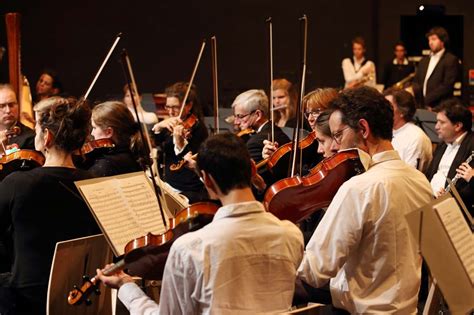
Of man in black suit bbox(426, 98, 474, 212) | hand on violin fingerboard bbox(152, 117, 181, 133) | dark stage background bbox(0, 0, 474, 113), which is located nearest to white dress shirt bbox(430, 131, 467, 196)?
man in black suit bbox(426, 98, 474, 212)

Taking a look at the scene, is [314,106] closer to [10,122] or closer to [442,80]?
[10,122]

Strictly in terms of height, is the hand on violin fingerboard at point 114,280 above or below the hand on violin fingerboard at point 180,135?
above

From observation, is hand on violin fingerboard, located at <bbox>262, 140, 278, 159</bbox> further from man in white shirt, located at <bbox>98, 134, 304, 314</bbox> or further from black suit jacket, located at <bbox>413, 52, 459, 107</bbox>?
black suit jacket, located at <bbox>413, 52, 459, 107</bbox>

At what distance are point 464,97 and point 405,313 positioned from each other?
880 centimetres

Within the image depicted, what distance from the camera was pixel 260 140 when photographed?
4.95 m

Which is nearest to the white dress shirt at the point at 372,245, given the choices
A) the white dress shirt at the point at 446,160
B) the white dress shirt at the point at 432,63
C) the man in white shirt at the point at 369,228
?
the man in white shirt at the point at 369,228

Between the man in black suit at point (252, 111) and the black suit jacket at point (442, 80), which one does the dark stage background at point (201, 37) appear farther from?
the man in black suit at point (252, 111)

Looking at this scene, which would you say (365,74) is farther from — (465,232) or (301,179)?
(465,232)

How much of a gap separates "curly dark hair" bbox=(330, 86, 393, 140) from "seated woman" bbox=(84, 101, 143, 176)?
1764 millimetres

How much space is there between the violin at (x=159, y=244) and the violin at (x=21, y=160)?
5.05 ft

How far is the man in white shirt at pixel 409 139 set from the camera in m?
5.87

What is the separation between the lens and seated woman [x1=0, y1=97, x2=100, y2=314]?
3195mm

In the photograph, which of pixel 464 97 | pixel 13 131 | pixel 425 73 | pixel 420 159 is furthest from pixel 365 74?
pixel 13 131

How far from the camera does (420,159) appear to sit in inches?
232
